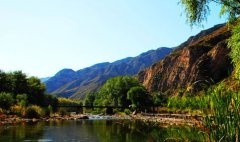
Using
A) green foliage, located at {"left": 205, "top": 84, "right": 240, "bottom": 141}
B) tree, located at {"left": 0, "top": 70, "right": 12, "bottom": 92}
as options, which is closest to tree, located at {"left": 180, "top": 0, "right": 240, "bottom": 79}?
green foliage, located at {"left": 205, "top": 84, "right": 240, "bottom": 141}

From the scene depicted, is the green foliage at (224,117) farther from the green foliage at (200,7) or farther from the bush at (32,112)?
the bush at (32,112)

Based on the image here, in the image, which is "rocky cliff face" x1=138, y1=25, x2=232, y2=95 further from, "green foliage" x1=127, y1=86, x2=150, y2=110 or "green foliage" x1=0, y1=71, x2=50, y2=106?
"green foliage" x1=0, y1=71, x2=50, y2=106

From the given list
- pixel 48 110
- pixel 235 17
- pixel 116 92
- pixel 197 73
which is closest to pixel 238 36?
pixel 235 17

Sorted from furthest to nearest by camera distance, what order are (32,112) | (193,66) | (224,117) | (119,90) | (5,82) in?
(193,66)
(119,90)
(5,82)
(32,112)
(224,117)

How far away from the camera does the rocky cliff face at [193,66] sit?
157 metres

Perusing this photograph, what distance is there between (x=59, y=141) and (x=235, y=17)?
1759 centimetres

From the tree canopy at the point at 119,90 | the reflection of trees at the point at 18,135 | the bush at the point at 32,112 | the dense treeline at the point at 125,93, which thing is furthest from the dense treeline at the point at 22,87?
the tree canopy at the point at 119,90

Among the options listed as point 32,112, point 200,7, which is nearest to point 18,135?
point 200,7

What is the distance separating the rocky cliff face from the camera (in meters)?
157

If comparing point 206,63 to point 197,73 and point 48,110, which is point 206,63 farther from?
point 48,110

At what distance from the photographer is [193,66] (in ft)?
545

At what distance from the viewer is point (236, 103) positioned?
331 inches

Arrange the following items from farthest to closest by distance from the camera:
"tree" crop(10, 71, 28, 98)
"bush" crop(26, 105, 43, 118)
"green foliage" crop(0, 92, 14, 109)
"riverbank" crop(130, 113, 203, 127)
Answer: "tree" crop(10, 71, 28, 98) < "bush" crop(26, 105, 43, 118) < "green foliage" crop(0, 92, 14, 109) < "riverbank" crop(130, 113, 203, 127)

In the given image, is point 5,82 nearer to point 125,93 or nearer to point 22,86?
point 22,86
